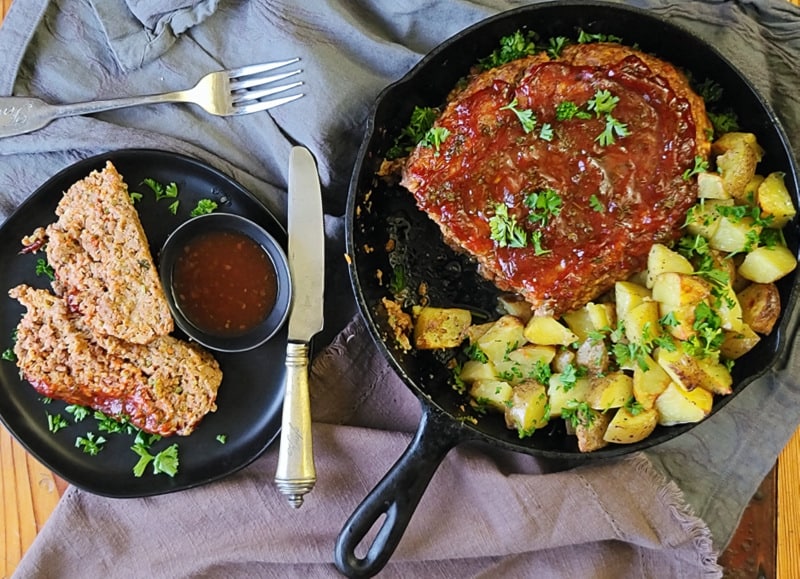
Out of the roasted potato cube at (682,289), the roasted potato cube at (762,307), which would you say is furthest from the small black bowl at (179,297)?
the roasted potato cube at (762,307)

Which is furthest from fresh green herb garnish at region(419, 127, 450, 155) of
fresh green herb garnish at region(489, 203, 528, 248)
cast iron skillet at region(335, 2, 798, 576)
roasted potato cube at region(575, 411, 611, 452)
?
roasted potato cube at region(575, 411, 611, 452)

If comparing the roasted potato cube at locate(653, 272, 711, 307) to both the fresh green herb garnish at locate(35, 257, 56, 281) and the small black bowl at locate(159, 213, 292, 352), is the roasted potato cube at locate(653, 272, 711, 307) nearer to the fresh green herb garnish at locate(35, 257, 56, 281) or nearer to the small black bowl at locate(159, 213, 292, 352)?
the small black bowl at locate(159, 213, 292, 352)

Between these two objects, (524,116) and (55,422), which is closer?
(524,116)

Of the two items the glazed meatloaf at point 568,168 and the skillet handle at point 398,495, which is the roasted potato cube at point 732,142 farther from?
the skillet handle at point 398,495

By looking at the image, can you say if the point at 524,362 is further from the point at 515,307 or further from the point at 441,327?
the point at 441,327

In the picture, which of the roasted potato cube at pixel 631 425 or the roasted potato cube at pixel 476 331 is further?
the roasted potato cube at pixel 476 331

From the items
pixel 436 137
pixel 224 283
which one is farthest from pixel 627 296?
pixel 224 283
